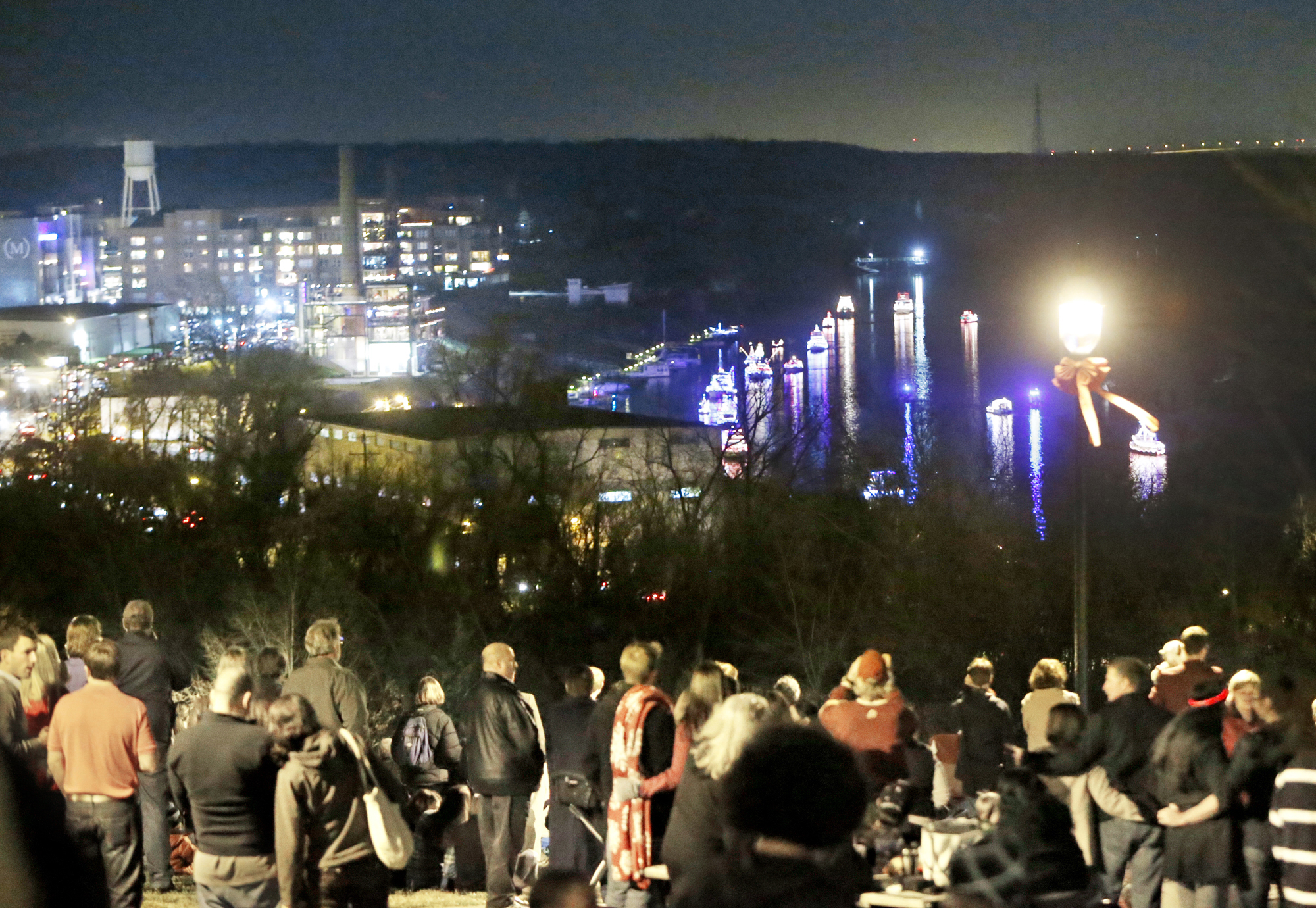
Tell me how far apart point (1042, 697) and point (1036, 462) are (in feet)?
121

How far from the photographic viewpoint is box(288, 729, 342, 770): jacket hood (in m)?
3.44

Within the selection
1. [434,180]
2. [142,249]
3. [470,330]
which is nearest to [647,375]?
[470,330]

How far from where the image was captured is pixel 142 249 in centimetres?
10156

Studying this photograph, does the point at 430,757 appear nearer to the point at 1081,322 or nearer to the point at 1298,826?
the point at 1298,826

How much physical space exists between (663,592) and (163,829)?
1978 cm

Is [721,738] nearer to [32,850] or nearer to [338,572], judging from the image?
[32,850]

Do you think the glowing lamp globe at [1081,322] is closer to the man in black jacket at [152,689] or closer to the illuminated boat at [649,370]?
the man in black jacket at [152,689]

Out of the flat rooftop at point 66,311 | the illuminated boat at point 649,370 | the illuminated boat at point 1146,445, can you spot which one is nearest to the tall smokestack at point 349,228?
the flat rooftop at point 66,311

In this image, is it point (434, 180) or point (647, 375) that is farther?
point (434, 180)

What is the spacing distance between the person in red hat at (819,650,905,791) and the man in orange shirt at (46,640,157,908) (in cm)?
219

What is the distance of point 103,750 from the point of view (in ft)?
13.2

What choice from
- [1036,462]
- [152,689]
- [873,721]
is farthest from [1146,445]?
[152,689]

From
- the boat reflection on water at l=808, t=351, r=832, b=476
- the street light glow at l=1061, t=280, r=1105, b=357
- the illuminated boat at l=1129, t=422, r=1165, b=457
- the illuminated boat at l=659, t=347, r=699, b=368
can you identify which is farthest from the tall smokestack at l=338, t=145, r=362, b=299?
the street light glow at l=1061, t=280, r=1105, b=357

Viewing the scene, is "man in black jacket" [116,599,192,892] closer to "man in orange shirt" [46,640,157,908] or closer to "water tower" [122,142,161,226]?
"man in orange shirt" [46,640,157,908]
